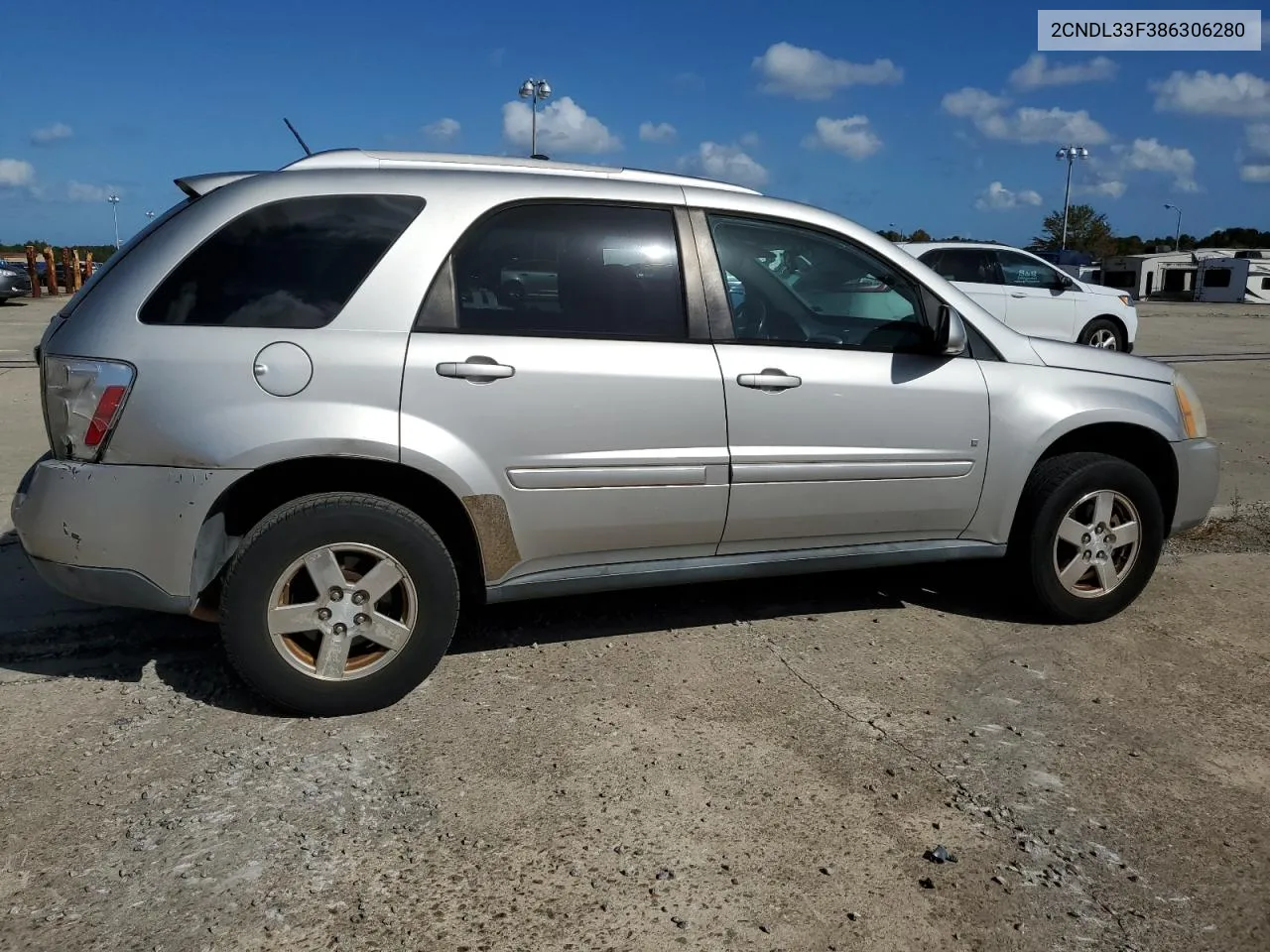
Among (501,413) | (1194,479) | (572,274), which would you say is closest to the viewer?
(501,413)

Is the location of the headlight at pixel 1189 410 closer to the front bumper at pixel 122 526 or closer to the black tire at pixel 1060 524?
the black tire at pixel 1060 524

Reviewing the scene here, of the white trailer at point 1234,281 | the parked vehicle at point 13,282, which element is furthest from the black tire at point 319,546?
the white trailer at point 1234,281

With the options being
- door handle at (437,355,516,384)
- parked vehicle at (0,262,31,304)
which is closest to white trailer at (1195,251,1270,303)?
parked vehicle at (0,262,31,304)

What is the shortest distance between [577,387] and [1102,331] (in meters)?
13.1

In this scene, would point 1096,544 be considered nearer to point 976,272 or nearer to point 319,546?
point 319,546

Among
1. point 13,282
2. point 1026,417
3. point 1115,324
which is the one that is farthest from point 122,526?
point 13,282

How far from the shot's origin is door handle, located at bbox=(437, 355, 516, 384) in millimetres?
3426

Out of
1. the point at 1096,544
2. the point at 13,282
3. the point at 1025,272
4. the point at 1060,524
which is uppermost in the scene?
the point at 13,282

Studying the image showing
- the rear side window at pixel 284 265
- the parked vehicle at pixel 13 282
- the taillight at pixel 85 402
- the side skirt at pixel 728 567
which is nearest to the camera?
the taillight at pixel 85 402

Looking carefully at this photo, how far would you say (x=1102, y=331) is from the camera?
1473 cm

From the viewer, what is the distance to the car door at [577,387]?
11.4ft

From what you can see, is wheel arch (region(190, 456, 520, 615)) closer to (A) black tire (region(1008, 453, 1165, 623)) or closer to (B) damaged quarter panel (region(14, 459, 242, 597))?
(B) damaged quarter panel (region(14, 459, 242, 597))

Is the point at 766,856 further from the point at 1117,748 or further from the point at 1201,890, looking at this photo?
the point at 1117,748

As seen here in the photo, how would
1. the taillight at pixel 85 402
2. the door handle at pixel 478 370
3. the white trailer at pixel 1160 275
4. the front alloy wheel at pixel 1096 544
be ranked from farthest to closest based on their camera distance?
the white trailer at pixel 1160 275
the front alloy wheel at pixel 1096 544
the door handle at pixel 478 370
the taillight at pixel 85 402
